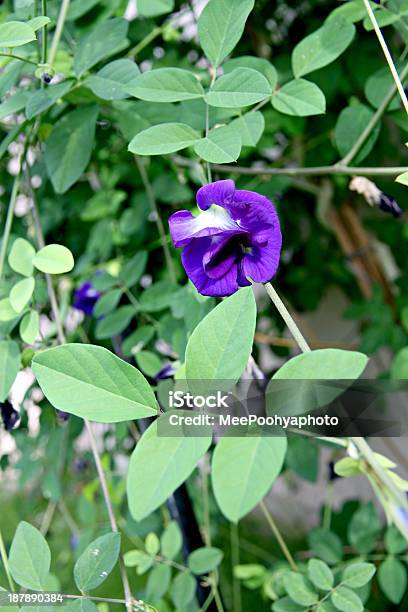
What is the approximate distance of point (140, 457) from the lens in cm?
45

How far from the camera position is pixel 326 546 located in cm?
107

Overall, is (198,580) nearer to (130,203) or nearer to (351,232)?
(130,203)

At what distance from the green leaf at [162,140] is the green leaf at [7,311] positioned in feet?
0.82

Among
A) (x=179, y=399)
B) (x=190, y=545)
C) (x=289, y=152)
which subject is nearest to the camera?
(x=179, y=399)

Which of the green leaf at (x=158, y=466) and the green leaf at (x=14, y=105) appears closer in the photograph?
the green leaf at (x=158, y=466)

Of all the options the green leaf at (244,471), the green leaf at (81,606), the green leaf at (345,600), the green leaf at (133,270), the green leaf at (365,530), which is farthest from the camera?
the green leaf at (365,530)

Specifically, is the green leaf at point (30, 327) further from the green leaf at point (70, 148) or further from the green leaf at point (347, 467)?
the green leaf at point (347, 467)

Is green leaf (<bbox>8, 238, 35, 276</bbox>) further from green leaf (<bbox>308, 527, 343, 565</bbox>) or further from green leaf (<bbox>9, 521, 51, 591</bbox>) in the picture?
green leaf (<bbox>308, 527, 343, 565</bbox>)

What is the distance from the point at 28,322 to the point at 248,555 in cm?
145

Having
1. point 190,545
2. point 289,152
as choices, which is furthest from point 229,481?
point 289,152

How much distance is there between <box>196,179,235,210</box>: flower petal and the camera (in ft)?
1.80

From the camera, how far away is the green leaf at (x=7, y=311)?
0.72 meters

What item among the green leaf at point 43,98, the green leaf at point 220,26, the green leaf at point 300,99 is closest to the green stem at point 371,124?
the green leaf at point 300,99

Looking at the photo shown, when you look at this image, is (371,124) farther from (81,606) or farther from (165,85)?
(81,606)
